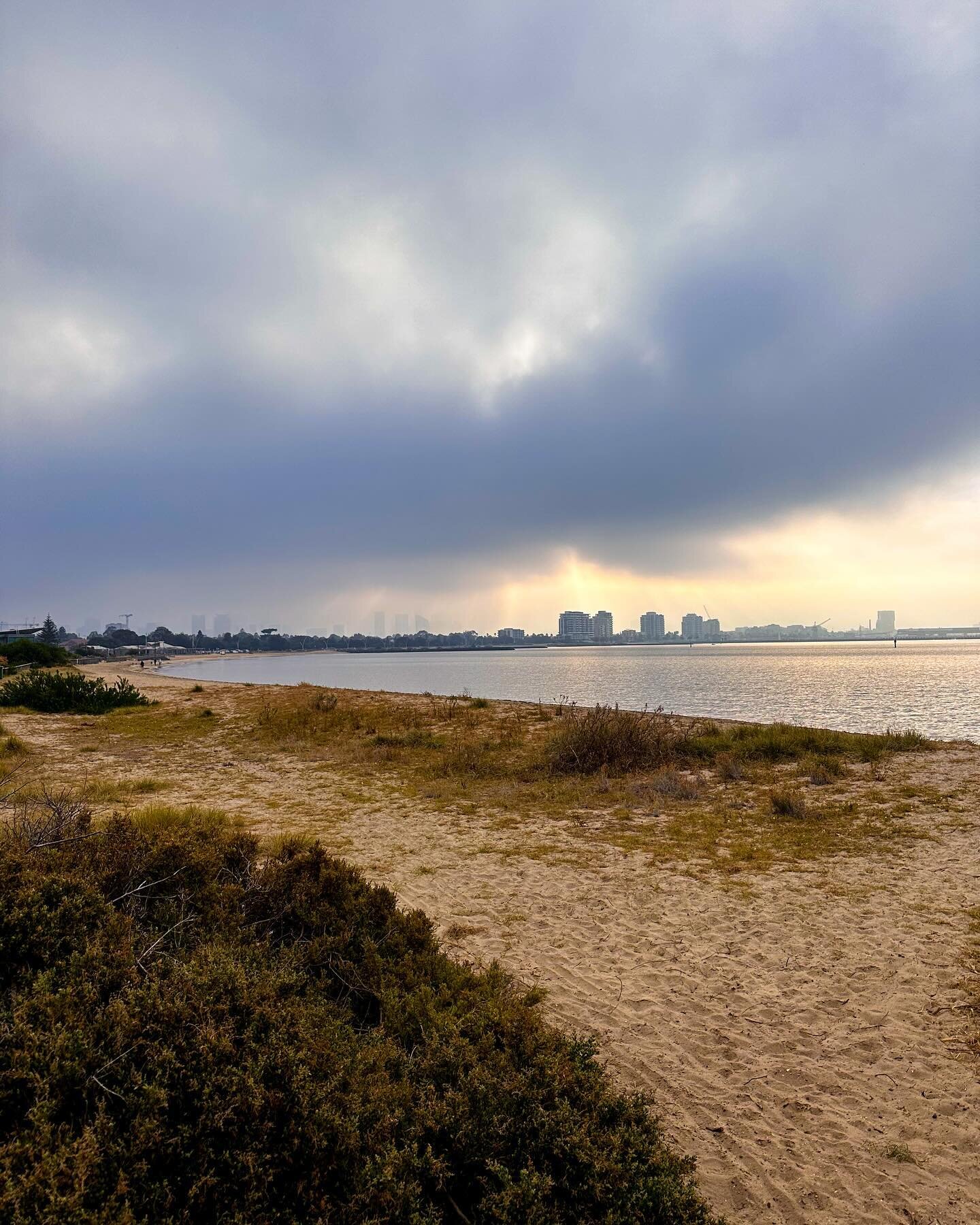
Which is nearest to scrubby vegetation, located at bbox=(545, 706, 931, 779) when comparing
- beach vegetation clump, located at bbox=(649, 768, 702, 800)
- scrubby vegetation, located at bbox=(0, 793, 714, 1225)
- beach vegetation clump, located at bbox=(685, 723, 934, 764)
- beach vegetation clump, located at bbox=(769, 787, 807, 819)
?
beach vegetation clump, located at bbox=(685, 723, 934, 764)

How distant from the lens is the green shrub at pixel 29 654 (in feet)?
151

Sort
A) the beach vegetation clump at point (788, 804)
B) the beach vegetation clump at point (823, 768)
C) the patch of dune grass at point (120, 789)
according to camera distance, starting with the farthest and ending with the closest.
→ the beach vegetation clump at point (823, 768)
the patch of dune grass at point (120, 789)
the beach vegetation clump at point (788, 804)

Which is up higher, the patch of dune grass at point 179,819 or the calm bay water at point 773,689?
the patch of dune grass at point 179,819

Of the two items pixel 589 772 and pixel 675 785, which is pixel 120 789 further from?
pixel 675 785

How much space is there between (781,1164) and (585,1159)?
1356 mm

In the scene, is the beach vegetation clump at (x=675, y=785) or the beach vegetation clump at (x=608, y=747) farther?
the beach vegetation clump at (x=608, y=747)

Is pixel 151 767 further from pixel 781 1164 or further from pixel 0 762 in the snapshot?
pixel 781 1164

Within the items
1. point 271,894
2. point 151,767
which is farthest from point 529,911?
point 151,767

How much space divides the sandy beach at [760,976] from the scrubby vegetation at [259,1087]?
0.75 metres

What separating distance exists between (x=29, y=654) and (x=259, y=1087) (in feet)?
186

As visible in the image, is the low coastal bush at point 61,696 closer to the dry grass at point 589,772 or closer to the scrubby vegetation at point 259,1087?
the dry grass at point 589,772

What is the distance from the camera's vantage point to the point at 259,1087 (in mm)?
2309

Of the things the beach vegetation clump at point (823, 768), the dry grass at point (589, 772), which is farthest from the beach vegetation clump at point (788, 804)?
the beach vegetation clump at point (823, 768)

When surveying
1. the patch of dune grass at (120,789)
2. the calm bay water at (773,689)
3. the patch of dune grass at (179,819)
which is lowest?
the calm bay water at (773,689)
